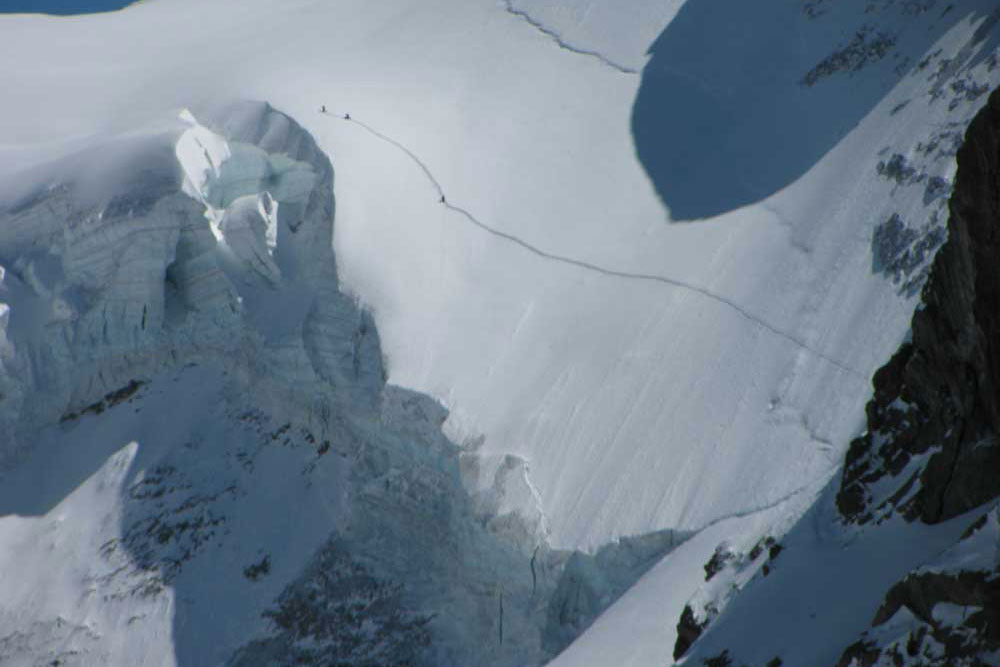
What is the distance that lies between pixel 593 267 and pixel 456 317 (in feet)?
7.68

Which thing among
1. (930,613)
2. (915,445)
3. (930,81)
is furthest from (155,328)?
(930,613)

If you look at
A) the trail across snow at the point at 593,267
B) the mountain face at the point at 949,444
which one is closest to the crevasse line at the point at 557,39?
the trail across snow at the point at 593,267

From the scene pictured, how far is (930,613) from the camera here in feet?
27.6

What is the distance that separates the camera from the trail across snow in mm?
19516

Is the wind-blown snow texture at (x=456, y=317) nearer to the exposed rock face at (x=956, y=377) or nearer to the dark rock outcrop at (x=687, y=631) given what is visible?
the dark rock outcrop at (x=687, y=631)

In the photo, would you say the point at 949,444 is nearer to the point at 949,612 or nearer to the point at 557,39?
the point at 949,612

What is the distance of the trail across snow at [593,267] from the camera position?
19516mm

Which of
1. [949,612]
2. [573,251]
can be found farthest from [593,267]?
[949,612]

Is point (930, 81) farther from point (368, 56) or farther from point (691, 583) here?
point (368, 56)

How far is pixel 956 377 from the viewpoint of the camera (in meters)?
9.90

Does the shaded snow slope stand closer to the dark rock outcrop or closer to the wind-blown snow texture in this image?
the wind-blown snow texture

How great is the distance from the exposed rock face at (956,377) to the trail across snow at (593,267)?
7653 millimetres

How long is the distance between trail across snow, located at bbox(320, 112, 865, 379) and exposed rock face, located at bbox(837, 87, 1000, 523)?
301 inches

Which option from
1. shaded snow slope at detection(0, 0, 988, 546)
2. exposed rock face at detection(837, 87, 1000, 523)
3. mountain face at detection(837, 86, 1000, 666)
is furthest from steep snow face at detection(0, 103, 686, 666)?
exposed rock face at detection(837, 87, 1000, 523)
